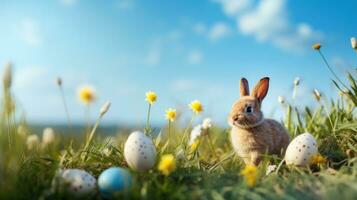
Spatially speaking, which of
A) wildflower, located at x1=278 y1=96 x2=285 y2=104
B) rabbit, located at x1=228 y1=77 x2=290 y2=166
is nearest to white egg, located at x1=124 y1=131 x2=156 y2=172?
rabbit, located at x1=228 y1=77 x2=290 y2=166

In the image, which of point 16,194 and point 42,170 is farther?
point 42,170

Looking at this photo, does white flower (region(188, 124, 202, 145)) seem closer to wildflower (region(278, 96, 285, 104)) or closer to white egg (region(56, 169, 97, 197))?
wildflower (region(278, 96, 285, 104))

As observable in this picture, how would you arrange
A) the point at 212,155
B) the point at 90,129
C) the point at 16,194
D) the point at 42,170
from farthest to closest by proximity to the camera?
the point at 212,155 < the point at 90,129 < the point at 42,170 < the point at 16,194

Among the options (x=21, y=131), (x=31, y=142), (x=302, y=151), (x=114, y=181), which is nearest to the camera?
(x=114, y=181)

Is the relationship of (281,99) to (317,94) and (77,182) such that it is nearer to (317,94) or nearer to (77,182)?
(317,94)

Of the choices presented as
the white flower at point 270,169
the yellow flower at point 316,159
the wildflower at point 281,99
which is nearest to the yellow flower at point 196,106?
the white flower at point 270,169

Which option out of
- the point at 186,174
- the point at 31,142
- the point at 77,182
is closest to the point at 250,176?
the point at 186,174

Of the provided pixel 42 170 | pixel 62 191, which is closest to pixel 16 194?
pixel 62 191

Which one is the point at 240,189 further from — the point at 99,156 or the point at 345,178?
the point at 99,156
